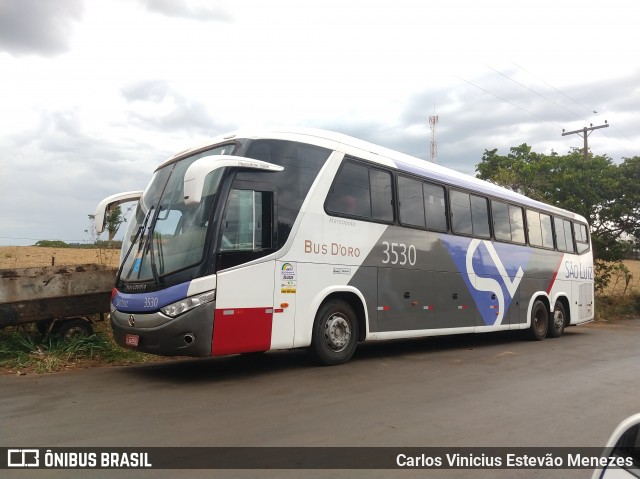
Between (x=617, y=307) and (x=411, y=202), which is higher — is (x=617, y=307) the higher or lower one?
the lower one

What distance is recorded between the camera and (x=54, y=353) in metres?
8.36

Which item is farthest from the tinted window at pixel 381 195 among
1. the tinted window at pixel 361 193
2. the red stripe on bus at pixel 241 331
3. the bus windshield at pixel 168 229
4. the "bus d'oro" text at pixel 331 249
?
the red stripe on bus at pixel 241 331

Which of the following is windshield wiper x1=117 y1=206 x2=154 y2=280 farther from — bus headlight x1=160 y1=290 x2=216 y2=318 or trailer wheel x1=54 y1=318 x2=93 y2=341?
trailer wheel x1=54 y1=318 x2=93 y2=341

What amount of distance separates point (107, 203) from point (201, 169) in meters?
3.78

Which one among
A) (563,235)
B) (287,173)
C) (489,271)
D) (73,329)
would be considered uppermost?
(287,173)

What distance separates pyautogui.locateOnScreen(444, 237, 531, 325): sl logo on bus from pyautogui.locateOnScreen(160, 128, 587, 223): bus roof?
1.29m

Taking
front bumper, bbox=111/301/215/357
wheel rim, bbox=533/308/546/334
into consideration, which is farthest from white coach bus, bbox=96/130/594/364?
wheel rim, bbox=533/308/546/334

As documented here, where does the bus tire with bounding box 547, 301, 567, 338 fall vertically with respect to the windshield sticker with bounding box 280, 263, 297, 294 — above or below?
below

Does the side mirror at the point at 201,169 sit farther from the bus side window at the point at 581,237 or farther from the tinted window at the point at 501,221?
the bus side window at the point at 581,237

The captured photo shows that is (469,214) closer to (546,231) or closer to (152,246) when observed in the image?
(546,231)

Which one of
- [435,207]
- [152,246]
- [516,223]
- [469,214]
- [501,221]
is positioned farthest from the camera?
[516,223]

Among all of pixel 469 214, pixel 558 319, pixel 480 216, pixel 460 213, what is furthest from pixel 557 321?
pixel 460 213

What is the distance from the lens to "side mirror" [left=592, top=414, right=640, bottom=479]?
6.67 ft

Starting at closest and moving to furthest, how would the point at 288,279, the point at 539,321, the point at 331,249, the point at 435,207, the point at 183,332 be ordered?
the point at 183,332
the point at 288,279
the point at 331,249
the point at 435,207
the point at 539,321
